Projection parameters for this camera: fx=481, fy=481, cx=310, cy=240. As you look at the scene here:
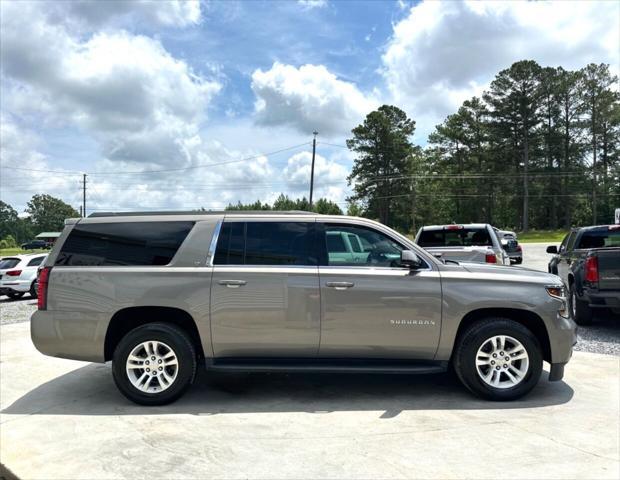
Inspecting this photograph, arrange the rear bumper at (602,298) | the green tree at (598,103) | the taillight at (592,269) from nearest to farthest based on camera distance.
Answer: the rear bumper at (602,298) < the taillight at (592,269) < the green tree at (598,103)

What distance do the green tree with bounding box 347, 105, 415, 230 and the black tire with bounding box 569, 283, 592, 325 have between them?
183 ft

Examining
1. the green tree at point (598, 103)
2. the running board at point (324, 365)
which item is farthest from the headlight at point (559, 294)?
the green tree at point (598, 103)

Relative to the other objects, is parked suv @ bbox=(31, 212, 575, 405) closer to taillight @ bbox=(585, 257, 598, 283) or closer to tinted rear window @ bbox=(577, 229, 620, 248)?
taillight @ bbox=(585, 257, 598, 283)

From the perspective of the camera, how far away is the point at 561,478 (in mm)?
3104

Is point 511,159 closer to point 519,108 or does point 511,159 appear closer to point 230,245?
point 519,108

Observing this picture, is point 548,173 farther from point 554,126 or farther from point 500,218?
point 500,218

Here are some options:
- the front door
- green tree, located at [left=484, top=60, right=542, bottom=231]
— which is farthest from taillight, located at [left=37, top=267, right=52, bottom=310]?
green tree, located at [left=484, top=60, right=542, bottom=231]

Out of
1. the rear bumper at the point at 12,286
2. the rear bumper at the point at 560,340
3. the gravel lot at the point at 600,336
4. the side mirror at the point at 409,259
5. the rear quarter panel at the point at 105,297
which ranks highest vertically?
the side mirror at the point at 409,259

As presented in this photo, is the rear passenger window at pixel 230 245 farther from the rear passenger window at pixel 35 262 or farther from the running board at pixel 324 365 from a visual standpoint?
the rear passenger window at pixel 35 262

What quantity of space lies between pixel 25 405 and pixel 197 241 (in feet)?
7.84

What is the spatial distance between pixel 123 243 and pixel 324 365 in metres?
2.33

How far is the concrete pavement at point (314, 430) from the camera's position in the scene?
3320 millimetres

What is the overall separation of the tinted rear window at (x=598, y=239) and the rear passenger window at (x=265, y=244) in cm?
624

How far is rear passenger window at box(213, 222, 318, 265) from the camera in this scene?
→ 15.4 feet
